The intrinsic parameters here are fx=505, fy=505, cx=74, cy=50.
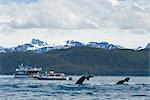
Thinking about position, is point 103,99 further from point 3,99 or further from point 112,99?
point 3,99

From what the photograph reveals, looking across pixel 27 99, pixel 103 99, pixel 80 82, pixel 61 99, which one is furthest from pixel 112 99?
pixel 80 82

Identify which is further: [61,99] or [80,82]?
[80,82]

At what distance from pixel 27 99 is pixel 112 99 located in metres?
13.4

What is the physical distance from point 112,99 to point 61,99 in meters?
8.11

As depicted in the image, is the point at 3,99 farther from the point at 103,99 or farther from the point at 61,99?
the point at 103,99

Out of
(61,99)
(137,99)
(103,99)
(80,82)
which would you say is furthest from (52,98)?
(80,82)

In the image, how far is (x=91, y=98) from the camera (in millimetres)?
81562

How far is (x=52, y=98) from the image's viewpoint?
80.5 metres

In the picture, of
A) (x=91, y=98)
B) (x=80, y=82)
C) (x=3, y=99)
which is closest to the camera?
(x=3, y=99)

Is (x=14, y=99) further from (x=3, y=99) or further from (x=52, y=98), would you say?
(x=52, y=98)

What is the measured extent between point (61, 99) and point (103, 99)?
21.9 ft

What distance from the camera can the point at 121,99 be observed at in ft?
260

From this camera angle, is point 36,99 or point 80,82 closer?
point 36,99

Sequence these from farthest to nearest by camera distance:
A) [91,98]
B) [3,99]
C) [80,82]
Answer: [80,82]
[91,98]
[3,99]
